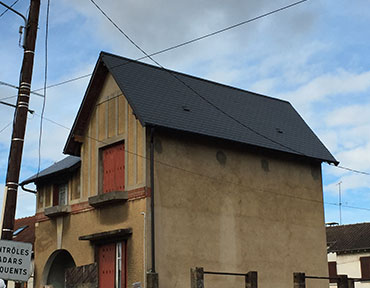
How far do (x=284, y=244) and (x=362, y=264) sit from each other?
19286 millimetres

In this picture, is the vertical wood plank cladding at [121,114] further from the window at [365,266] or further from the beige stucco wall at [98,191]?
the window at [365,266]

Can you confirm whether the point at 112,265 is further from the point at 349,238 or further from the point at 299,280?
the point at 349,238

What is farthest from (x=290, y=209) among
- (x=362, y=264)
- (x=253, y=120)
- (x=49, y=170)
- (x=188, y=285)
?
(x=362, y=264)

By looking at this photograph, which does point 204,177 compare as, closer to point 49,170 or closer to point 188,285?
point 188,285

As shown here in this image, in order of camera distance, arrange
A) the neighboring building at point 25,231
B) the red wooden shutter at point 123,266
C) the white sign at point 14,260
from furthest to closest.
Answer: the neighboring building at point 25,231, the red wooden shutter at point 123,266, the white sign at point 14,260

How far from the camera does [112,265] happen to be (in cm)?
2381

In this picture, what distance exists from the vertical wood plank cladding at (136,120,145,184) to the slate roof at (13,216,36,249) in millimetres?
17905

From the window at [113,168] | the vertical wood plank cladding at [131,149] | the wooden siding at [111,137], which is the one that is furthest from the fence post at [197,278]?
the window at [113,168]

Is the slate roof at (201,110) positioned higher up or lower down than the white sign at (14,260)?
higher up

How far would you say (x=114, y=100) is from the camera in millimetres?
25312

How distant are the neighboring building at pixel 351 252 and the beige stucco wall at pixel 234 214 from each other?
55.2ft

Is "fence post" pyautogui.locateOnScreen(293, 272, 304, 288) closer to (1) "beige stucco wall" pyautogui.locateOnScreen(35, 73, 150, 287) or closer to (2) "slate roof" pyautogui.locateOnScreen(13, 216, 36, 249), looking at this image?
(1) "beige stucco wall" pyautogui.locateOnScreen(35, 73, 150, 287)

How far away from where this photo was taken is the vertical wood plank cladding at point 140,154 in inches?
913

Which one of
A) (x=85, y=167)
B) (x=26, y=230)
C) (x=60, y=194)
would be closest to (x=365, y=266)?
(x=26, y=230)
